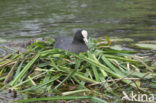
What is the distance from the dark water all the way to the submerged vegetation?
2.76 m

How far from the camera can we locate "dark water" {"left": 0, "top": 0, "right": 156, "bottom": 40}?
24.6 feet

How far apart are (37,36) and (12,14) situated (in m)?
3.40

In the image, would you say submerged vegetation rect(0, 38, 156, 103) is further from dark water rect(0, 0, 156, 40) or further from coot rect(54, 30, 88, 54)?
dark water rect(0, 0, 156, 40)

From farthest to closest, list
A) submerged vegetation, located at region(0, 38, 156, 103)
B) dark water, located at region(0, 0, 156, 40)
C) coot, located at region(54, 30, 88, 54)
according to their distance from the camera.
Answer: dark water, located at region(0, 0, 156, 40), coot, located at region(54, 30, 88, 54), submerged vegetation, located at region(0, 38, 156, 103)

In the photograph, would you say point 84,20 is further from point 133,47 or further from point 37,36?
point 133,47

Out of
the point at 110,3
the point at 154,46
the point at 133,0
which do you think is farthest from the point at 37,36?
the point at 133,0

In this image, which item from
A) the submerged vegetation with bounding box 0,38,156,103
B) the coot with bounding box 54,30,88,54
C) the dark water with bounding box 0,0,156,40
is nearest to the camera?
the submerged vegetation with bounding box 0,38,156,103

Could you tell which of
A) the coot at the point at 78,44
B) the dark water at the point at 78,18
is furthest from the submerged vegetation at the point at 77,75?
the dark water at the point at 78,18

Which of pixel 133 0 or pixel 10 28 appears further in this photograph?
pixel 133 0

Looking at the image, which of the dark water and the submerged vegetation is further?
the dark water

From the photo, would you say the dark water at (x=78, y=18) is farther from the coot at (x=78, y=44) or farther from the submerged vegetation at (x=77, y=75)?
the submerged vegetation at (x=77, y=75)

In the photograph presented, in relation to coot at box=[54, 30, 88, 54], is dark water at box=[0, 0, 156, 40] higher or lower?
lower

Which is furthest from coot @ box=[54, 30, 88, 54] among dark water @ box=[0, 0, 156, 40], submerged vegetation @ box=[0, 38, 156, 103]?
dark water @ box=[0, 0, 156, 40]

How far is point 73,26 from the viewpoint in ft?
26.7
